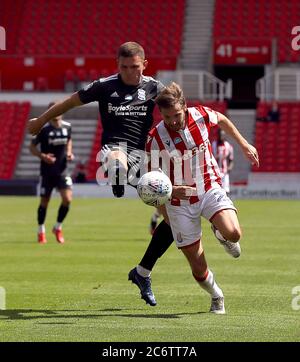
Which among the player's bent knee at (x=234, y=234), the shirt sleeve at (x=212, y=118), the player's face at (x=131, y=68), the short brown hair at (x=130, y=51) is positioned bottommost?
the player's bent knee at (x=234, y=234)

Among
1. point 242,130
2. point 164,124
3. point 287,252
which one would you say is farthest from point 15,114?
point 164,124

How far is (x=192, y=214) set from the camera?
32.0 feet

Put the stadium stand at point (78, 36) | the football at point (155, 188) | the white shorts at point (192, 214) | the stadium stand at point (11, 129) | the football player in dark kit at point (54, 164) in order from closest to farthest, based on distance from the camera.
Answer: the football at point (155, 188)
the white shorts at point (192, 214)
the football player in dark kit at point (54, 164)
the stadium stand at point (11, 129)
the stadium stand at point (78, 36)

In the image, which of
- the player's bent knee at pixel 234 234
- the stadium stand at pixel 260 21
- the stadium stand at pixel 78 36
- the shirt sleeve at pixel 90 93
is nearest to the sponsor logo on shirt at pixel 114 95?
the shirt sleeve at pixel 90 93

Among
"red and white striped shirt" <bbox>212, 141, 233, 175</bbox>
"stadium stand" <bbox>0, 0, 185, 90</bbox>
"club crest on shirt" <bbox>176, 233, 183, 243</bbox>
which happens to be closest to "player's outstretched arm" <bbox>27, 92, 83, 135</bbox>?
"club crest on shirt" <bbox>176, 233, 183, 243</bbox>

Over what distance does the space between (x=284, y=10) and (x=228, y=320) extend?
3558 centimetres

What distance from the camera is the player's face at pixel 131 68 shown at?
33.2 feet

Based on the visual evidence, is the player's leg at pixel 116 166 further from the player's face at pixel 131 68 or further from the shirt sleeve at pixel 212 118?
the shirt sleeve at pixel 212 118

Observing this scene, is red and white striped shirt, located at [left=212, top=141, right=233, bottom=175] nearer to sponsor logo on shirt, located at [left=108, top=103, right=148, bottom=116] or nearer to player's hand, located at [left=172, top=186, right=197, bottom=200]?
sponsor logo on shirt, located at [left=108, top=103, right=148, bottom=116]

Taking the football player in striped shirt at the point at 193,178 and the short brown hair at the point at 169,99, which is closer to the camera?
the short brown hair at the point at 169,99

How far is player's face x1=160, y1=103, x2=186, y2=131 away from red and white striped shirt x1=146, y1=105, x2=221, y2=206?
0.13 m

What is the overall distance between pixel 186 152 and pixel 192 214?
1.98 feet

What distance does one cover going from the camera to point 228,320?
9.20m
